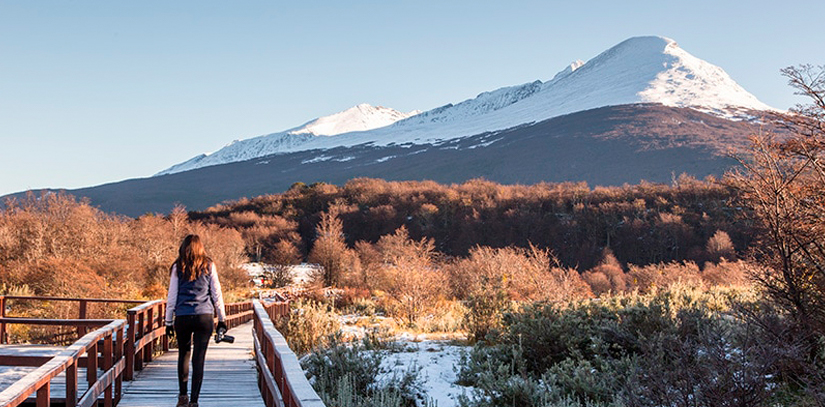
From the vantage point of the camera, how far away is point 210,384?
6.87 meters

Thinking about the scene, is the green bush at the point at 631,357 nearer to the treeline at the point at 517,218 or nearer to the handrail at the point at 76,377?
the handrail at the point at 76,377

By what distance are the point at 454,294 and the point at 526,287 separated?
5203 millimetres

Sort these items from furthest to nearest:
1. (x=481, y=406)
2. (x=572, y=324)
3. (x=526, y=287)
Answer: (x=526, y=287) → (x=572, y=324) → (x=481, y=406)

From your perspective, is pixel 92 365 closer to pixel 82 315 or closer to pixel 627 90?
pixel 82 315

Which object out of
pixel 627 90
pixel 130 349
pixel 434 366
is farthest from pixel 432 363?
pixel 627 90

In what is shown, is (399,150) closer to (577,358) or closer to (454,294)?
(454,294)

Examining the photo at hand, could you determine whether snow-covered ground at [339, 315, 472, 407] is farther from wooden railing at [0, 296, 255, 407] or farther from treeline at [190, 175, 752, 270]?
treeline at [190, 175, 752, 270]

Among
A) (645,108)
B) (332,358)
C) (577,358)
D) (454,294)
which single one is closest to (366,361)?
(332,358)

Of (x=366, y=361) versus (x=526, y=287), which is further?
(x=526, y=287)

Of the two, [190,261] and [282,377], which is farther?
[190,261]

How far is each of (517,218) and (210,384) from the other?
55.8 metres

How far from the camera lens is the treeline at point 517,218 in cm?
5141

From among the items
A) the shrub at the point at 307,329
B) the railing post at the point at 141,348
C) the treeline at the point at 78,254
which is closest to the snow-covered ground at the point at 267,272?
the treeline at the point at 78,254

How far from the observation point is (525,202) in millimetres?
65438
